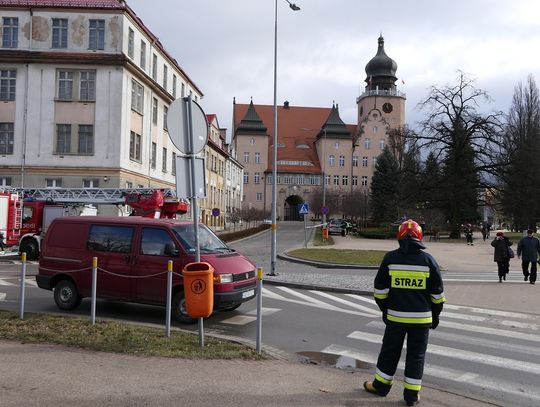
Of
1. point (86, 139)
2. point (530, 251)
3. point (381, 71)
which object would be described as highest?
point (381, 71)

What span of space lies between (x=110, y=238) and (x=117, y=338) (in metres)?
3.48

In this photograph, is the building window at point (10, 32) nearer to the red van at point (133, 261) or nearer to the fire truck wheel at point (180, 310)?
the red van at point (133, 261)

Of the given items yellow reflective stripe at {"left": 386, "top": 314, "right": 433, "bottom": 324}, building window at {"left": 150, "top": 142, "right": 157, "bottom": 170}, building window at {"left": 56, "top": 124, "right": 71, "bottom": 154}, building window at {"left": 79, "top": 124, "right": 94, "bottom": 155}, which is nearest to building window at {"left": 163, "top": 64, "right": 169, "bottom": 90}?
building window at {"left": 150, "top": 142, "right": 157, "bottom": 170}

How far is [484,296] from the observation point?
14.3m

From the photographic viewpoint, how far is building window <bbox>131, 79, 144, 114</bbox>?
39.1 metres

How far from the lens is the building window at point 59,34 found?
37188mm

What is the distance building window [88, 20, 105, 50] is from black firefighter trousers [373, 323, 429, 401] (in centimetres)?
3618

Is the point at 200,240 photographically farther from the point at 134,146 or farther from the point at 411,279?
the point at 134,146

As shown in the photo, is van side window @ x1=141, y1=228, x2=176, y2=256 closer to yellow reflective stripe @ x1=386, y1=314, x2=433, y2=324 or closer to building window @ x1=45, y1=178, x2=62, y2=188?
yellow reflective stripe @ x1=386, y1=314, x2=433, y2=324

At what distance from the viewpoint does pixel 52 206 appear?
2647cm

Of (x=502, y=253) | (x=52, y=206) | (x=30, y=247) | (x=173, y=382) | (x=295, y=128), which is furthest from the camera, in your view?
(x=295, y=128)

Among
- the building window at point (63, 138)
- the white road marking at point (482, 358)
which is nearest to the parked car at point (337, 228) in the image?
the building window at point (63, 138)

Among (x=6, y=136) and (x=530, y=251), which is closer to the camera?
(x=530, y=251)

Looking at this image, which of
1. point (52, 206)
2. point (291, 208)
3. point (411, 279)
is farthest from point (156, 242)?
point (291, 208)
